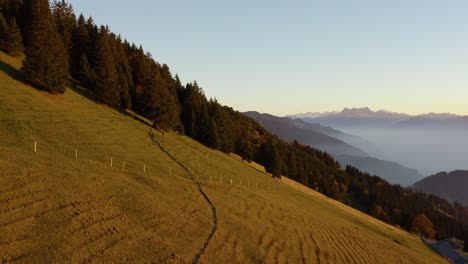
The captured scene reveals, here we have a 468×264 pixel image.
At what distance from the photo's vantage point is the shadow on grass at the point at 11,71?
47.8 metres

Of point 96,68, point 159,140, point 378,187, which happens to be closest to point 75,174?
point 159,140

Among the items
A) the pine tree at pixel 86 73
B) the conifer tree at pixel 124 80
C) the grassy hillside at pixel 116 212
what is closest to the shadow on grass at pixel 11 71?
the grassy hillside at pixel 116 212

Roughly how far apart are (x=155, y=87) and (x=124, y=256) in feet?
189

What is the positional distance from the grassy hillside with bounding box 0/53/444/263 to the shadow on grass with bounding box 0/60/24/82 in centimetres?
330

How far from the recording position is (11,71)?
49.1m

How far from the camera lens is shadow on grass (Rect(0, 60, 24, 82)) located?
157 ft

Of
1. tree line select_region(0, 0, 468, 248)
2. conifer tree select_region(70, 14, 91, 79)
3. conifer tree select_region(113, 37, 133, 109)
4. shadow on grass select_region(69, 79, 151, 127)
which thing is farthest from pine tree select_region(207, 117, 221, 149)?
conifer tree select_region(70, 14, 91, 79)

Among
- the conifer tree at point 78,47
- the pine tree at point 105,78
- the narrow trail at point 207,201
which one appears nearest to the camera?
the narrow trail at point 207,201

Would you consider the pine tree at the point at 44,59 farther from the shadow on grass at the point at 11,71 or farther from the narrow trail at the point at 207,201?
the narrow trail at the point at 207,201

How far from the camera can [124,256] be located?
15.1 m

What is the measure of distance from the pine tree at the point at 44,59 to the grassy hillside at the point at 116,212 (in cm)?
342

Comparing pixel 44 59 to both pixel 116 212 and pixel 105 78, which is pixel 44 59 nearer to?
pixel 105 78

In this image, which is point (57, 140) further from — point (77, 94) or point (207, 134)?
point (207, 134)

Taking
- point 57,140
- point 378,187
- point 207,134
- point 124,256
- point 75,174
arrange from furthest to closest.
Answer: point 378,187 → point 207,134 → point 57,140 → point 75,174 → point 124,256
